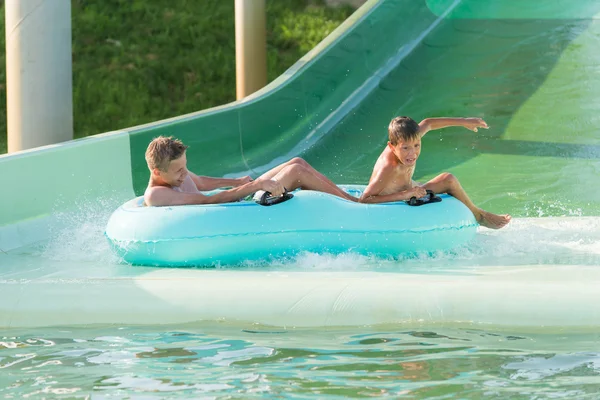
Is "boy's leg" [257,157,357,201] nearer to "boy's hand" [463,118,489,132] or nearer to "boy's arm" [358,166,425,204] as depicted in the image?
"boy's arm" [358,166,425,204]

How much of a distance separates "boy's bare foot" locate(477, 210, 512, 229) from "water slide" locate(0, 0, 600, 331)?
67 millimetres

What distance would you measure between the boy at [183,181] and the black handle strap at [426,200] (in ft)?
1.39

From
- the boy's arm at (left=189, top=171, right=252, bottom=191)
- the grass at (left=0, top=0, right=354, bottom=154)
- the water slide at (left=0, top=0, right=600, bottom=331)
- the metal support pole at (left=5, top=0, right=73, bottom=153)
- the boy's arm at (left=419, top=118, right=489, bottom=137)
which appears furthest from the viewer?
the grass at (left=0, top=0, right=354, bottom=154)

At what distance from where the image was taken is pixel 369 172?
6887mm

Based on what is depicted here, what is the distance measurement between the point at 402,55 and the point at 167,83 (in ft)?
9.00

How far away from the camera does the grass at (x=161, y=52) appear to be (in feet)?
32.7

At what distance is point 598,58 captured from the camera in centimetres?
836

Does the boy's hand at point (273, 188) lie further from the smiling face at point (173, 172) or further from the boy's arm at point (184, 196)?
the smiling face at point (173, 172)

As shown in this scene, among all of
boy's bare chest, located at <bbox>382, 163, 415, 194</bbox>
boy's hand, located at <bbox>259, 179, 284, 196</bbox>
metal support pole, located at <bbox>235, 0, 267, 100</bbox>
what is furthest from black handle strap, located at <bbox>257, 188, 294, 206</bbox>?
metal support pole, located at <bbox>235, 0, 267, 100</bbox>

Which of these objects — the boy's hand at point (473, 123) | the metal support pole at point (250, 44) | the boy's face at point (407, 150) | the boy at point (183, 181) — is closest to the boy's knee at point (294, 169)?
the boy at point (183, 181)

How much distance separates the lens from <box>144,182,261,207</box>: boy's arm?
4414 mm

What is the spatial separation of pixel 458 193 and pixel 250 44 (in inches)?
184

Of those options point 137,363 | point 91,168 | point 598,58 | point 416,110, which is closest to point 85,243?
point 91,168

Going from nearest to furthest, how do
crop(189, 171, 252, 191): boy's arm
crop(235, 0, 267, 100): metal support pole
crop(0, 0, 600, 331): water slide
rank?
crop(0, 0, 600, 331): water slide, crop(189, 171, 252, 191): boy's arm, crop(235, 0, 267, 100): metal support pole
